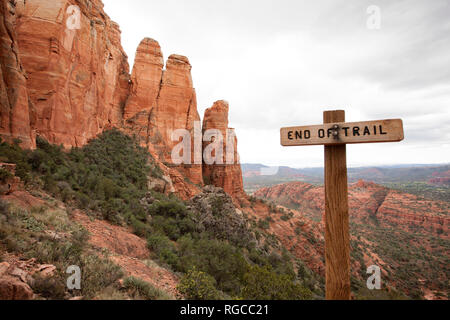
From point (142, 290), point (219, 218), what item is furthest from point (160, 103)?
point (142, 290)

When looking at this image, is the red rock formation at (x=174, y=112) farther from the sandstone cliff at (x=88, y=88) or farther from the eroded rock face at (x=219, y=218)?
the eroded rock face at (x=219, y=218)

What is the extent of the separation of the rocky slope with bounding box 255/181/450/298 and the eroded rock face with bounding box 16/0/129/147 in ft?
53.6

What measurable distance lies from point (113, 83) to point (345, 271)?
2298 centimetres

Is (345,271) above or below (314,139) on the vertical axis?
below

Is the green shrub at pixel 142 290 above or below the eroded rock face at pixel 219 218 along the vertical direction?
above

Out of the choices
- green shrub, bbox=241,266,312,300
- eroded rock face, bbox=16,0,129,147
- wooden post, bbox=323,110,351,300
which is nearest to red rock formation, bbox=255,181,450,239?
green shrub, bbox=241,266,312,300

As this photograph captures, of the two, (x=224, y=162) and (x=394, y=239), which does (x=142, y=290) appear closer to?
(x=224, y=162)

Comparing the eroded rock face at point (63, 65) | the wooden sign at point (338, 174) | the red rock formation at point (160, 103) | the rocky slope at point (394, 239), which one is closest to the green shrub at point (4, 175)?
the eroded rock face at point (63, 65)

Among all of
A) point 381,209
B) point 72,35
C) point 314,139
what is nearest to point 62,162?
point 72,35

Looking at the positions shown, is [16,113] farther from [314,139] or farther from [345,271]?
[345,271]

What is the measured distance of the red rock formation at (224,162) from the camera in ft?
91.0

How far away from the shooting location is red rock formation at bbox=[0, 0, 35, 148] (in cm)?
820

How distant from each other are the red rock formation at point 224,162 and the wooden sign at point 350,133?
989 inches
